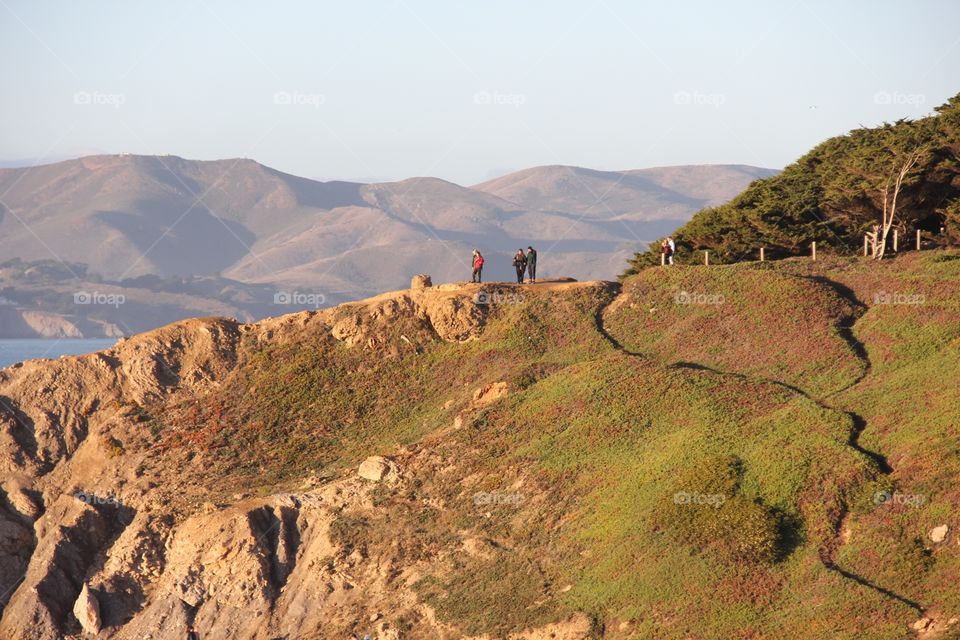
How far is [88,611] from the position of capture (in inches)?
1955

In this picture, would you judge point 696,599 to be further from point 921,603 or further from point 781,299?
point 781,299

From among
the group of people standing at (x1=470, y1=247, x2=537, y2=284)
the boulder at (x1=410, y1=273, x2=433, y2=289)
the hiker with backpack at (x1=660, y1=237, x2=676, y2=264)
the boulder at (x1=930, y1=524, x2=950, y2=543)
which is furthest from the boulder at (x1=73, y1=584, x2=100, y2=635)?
the hiker with backpack at (x1=660, y1=237, x2=676, y2=264)

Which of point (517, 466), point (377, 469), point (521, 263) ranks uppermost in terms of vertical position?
point (521, 263)

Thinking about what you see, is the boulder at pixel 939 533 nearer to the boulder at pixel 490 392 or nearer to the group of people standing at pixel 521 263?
the boulder at pixel 490 392

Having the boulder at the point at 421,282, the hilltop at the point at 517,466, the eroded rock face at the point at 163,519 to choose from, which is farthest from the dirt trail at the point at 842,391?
the boulder at the point at 421,282

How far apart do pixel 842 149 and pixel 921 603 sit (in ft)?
172

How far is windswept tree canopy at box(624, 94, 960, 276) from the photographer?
239 feet

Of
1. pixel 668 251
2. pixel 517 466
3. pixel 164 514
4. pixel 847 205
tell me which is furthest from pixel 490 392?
pixel 847 205

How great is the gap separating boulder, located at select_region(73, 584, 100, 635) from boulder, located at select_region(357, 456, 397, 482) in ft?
38.9

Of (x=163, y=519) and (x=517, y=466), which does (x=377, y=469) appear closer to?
(x=517, y=466)

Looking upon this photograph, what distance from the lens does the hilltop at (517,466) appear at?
4200 centimetres

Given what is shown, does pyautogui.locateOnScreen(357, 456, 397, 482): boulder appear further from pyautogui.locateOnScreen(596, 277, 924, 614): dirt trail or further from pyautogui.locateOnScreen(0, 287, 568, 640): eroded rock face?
pyautogui.locateOnScreen(596, 277, 924, 614): dirt trail

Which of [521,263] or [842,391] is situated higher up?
[521,263]

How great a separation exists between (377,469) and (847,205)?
119 ft
